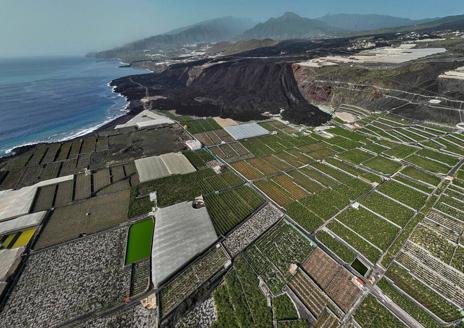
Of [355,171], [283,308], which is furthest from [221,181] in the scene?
[355,171]

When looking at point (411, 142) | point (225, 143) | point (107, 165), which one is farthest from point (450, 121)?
point (107, 165)

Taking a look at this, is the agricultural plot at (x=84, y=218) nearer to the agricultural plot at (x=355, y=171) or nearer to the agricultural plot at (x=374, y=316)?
the agricultural plot at (x=374, y=316)

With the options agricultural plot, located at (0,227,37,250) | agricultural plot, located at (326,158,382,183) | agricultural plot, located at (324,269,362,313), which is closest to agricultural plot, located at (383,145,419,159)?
agricultural plot, located at (326,158,382,183)

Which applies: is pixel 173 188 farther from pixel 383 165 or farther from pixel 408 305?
pixel 383 165

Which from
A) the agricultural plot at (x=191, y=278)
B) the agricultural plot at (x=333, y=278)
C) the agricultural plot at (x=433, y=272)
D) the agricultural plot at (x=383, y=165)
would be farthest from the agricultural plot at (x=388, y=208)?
the agricultural plot at (x=191, y=278)

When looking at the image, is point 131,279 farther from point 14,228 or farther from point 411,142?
point 411,142
